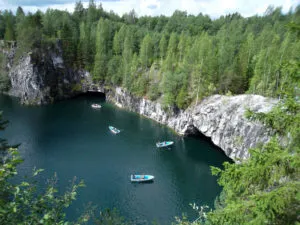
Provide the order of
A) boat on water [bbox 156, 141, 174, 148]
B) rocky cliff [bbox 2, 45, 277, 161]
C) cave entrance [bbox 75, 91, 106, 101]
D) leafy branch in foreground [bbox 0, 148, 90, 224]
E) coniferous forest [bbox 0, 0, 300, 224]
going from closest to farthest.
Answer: leafy branch in foreground [bbox 0, 148, 90, 224]
coniferous forest [bbox 0, 0, 300, 224]
rocky cliff [bbox 2, 45, 277, 161]
boat on water [bbox 156, 141, 174, 148]
cave entrance [bbox 75, 91, 106, 101]

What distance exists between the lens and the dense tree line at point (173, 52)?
51.7 meters

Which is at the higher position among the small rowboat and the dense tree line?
the dense tree line

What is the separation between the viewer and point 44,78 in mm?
74750

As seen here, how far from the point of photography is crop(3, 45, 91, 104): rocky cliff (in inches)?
2832

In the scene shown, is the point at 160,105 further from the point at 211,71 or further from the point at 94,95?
the point at 94,95

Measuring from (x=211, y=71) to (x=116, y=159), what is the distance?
92.3ft

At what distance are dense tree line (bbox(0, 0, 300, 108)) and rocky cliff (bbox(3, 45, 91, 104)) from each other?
110 inches

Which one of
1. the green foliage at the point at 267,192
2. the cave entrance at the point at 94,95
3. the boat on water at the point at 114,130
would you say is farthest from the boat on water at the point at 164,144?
the green foliage at the point at 267,192

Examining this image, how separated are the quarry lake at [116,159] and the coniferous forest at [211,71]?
6.07 metres

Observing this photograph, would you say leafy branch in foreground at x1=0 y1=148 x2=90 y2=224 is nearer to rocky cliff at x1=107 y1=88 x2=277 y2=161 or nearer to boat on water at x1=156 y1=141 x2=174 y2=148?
rocky cliff at x1=107 y1=88 x2=277 y2=161

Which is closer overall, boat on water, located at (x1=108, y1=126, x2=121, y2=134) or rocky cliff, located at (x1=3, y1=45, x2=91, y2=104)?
boat on water, located at (x1=108, y1=126, x2=121, y2=134)

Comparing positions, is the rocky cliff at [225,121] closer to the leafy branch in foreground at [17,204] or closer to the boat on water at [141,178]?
the boat on water at [141,178]

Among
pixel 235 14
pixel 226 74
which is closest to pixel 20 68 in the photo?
pixel 226 74

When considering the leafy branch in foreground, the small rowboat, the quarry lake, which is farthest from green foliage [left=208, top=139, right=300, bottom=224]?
the small rowboat
